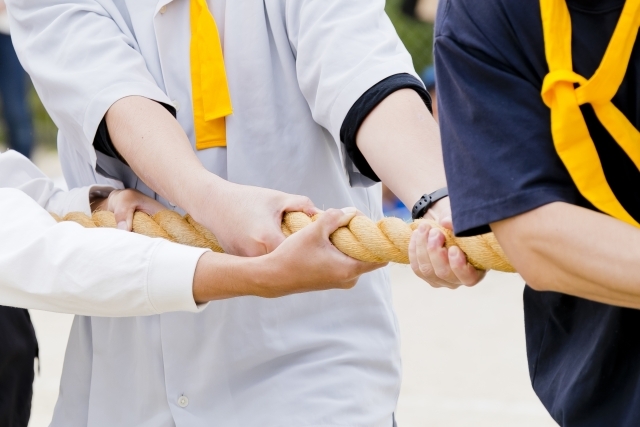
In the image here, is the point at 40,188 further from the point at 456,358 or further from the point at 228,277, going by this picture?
the point at 456,358

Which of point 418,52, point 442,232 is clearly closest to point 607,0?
point 442,232

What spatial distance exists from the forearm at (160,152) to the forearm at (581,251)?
0.45m

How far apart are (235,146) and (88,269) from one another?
0.82ft

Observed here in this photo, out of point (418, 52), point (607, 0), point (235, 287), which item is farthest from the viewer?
point (418, 52)

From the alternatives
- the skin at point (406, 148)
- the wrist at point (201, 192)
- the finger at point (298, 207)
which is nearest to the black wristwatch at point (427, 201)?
the skin at point (406, 148)

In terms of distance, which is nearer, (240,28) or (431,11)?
(240,28)

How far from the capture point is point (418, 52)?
4551mm

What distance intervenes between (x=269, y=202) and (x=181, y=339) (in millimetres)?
255

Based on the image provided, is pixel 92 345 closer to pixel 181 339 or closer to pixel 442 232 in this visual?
pixel 181 339

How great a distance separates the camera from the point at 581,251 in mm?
749

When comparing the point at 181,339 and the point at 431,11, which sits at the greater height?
the point at 181,339

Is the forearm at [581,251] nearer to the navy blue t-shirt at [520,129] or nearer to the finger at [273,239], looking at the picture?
the navy blue t-shirt at [520,129]

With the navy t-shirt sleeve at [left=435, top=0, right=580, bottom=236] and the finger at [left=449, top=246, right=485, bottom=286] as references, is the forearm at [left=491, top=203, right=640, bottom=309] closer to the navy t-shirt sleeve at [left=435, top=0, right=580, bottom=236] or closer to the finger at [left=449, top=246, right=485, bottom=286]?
the navy t-shirt sleeve at [left=435, top=0, right=580, bottom=236]

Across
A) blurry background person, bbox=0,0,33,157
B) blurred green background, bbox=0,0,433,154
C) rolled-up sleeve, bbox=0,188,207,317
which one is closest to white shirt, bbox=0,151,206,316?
rolled-up sleeve, bbox=0,188,207,317
